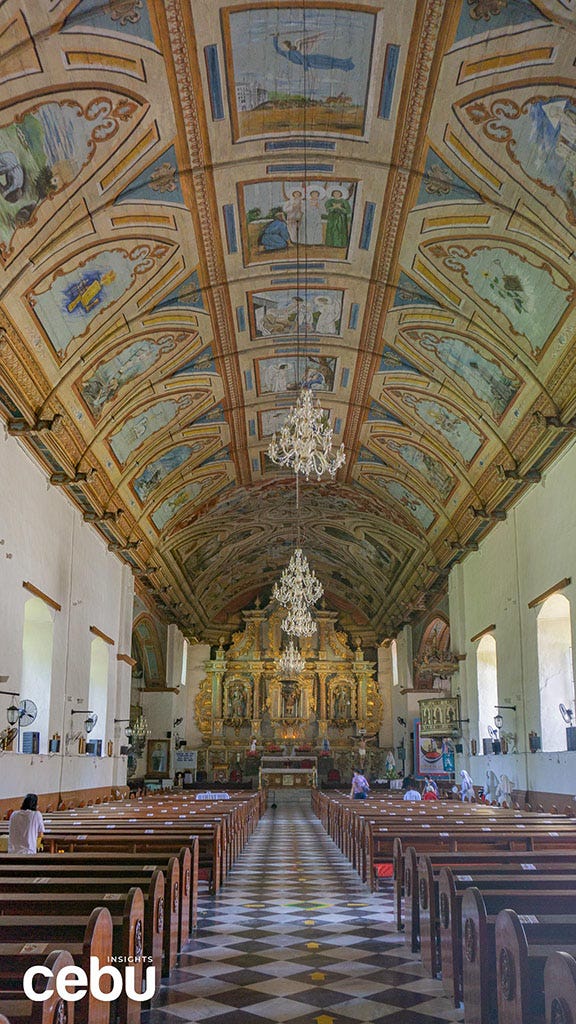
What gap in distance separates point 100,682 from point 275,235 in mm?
11958

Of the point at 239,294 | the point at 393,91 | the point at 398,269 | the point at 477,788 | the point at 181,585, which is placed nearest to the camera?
the point at 393,91

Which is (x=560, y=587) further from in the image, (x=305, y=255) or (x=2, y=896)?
(x=2, y=896)

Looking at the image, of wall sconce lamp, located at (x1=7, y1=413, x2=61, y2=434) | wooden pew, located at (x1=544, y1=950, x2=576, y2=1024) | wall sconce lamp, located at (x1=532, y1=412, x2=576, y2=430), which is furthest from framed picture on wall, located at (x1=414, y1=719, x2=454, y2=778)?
wooden pew, located at (x1=544, y1=950, x2=576, y2=1024)

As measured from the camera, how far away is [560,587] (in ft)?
50.5

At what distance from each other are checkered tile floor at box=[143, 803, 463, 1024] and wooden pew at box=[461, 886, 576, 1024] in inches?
18.4

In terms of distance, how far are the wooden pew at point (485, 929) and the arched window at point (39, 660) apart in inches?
489

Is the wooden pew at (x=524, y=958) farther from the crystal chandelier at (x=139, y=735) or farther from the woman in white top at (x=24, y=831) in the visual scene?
the crystal chandelier at (x=139, y=735)

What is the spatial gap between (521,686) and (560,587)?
370 cm

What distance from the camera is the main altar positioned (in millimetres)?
37219

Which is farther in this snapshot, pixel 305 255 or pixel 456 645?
pixel 456 645

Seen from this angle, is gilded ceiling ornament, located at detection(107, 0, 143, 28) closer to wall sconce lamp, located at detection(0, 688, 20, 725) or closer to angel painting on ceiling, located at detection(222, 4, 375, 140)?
angel painting on ceiling, located at detection(222, 4, 375, 140)

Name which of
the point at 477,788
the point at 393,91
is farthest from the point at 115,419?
the point at 477,788

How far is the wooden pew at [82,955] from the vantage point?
3701 millimetres

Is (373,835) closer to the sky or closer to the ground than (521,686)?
closer to the ground
